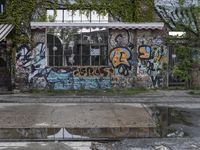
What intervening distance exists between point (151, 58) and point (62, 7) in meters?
5.29

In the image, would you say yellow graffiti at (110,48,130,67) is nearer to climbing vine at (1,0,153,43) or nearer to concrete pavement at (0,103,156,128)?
climbing vine at (1,0,153,43)

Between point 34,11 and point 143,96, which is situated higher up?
point 34,11

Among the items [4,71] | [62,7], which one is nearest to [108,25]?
[62,7]

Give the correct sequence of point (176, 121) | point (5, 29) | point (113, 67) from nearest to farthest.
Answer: point (176, 121) → point (5, 29) → point (113, 67)

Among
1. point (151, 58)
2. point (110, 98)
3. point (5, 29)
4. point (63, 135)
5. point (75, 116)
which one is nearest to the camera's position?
point (63, 135)

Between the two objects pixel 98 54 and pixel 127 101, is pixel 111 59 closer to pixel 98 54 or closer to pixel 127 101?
pixel 98 54

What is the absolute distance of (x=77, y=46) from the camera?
23.3 metres

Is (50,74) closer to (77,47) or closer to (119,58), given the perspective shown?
(77,47)

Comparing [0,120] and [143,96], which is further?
[143,96]

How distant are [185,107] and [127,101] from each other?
8.61ft

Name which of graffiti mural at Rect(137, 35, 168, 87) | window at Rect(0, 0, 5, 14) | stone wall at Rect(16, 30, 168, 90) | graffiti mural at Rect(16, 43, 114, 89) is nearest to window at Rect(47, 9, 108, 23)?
stone wall at Rect(16, 30, 168, 90)

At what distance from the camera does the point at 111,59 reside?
2348 cm

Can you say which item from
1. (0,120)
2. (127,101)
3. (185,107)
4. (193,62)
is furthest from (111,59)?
(0,120)

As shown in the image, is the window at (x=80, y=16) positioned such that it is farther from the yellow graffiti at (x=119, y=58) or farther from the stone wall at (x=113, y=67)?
the yellow graffiti at (x=119, y=58)
